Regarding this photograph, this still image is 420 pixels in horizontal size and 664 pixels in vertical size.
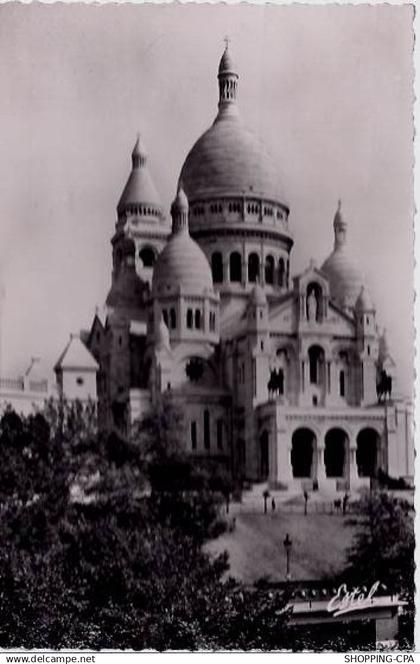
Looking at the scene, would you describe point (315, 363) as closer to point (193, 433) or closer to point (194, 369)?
point (194, 369)

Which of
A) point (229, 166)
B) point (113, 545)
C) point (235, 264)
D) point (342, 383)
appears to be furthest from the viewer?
point (235, 264)

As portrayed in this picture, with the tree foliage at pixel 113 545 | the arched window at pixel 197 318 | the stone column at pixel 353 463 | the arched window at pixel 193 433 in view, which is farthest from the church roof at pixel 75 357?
the stone column at pixel 353 463

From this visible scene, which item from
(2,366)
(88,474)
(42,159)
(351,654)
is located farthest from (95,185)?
(351,654)

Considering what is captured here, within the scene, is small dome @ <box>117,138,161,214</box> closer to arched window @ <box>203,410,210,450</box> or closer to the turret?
the turret

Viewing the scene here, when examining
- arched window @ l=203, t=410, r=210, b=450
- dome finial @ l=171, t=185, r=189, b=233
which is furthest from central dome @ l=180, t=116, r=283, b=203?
arched window @ l=203, t=410, r=210, b=450

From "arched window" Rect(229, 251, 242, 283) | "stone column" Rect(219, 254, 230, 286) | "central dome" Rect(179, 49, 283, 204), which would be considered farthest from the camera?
"arched window" Rect(229, 251, 242, 283)

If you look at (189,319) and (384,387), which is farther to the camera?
(189,319)

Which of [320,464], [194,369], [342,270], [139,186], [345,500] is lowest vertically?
[345,500]

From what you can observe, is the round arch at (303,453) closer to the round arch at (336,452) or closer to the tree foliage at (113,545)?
the round arch at (336,452)

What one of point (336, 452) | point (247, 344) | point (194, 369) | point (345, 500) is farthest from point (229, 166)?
point (345, 500)
